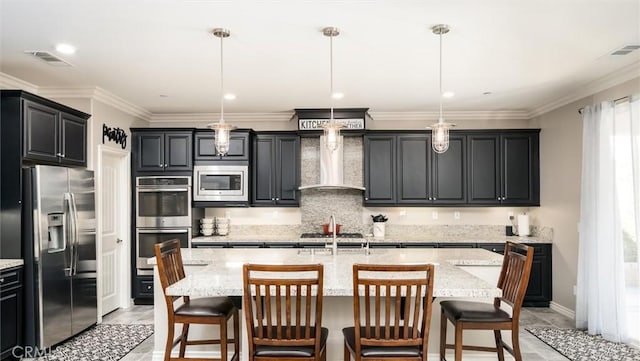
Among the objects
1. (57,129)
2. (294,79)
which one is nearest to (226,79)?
(294,79)

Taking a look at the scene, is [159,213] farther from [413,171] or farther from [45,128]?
[413,171]

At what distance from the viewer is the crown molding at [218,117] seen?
646cm

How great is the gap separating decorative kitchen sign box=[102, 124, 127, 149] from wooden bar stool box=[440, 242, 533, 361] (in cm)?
434

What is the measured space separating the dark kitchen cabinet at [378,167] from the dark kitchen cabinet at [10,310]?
4091 mm

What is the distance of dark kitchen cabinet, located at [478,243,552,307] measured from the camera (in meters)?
5.59

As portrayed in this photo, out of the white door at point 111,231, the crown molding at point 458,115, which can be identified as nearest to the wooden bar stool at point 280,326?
the white door at point 111,231

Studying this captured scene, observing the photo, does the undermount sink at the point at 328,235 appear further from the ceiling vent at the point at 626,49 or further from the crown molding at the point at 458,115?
the ceiling vent at the point at 626,49

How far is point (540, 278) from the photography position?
5609 millimetres

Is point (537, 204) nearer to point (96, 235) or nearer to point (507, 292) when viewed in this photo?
point (507, 292)

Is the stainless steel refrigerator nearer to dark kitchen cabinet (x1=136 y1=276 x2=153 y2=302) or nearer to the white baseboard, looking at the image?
dark kitchen cabinet (x1=136 y1=276 x2=153 y2=302)

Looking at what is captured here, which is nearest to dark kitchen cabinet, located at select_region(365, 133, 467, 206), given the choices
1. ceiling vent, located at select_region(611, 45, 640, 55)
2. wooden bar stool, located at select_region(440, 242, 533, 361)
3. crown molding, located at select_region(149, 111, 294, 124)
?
crown molding, located at select_region(149, 111, 294, 124)

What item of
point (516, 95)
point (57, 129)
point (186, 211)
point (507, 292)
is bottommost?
point (507, 292)

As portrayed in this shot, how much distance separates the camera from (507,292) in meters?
3.07

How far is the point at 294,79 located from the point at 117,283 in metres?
3.51
